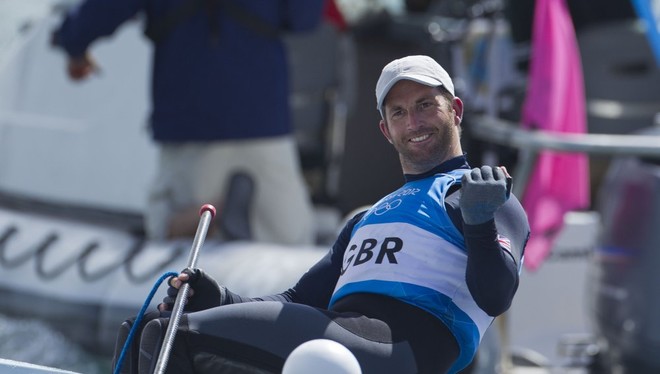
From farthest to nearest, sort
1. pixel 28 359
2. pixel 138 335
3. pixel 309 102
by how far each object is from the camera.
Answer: pixel 309 102
pixel 28 359
pixel 138 335

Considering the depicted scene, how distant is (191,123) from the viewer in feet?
18.0

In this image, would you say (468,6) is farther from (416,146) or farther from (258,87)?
(416,146)

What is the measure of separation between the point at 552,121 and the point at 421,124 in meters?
2.42

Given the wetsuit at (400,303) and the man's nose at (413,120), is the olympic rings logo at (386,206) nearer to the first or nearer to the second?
the wetsuit at (400,303)

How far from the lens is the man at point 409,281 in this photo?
106 inches

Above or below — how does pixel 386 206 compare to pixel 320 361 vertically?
above

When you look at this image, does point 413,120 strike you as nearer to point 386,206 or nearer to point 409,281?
point 386,206

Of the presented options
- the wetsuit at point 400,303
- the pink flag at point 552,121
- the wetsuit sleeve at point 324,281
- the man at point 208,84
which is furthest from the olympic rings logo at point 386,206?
the man at point 208,84

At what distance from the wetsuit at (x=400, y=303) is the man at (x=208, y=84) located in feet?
8.24

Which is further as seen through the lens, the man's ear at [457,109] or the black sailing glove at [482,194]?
the man's ear at [457,109]

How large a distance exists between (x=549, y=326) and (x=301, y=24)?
1594 millimetres

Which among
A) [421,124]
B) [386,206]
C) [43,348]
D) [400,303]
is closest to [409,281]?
[400,303]

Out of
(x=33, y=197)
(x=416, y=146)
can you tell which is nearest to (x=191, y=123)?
(x=33, y=197)

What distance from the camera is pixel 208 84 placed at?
5.46m
